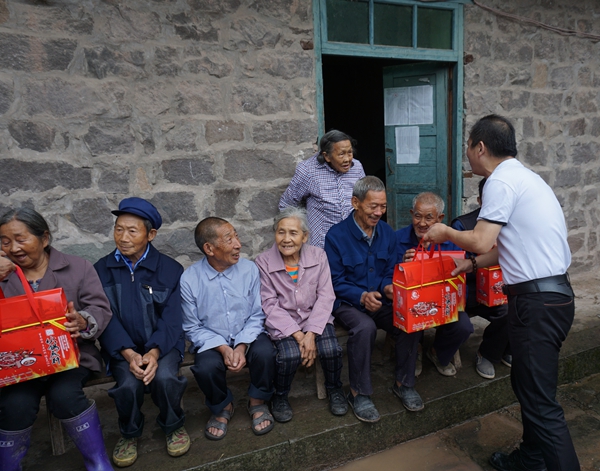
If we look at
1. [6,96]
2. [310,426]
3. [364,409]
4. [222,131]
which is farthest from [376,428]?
[6,96]

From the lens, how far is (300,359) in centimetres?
270

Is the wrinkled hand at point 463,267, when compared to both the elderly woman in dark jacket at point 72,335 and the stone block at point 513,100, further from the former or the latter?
the stone block at point 513,100

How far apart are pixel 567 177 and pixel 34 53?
5222 millimetres

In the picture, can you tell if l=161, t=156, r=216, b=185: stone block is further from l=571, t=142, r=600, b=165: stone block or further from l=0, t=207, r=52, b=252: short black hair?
l=571, t=142, r=600, b=165: stone block

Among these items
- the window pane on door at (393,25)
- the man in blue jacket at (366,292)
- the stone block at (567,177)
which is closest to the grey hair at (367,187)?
the man in blue jacket at (366,292)

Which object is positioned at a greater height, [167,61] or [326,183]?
[167,61]

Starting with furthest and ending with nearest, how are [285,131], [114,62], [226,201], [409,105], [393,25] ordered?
[409,105] → [393,25] → [285,131] → [226,201] → [114,62]

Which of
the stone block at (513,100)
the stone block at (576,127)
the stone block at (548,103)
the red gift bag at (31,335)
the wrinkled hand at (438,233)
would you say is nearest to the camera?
the red gift bag at (31,335)

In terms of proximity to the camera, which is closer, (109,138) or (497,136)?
(497,136)

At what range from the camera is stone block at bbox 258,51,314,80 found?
366cm

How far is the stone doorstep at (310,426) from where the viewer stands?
8.05 feet

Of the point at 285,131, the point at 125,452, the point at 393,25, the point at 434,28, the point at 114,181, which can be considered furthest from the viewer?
the point at 434,28

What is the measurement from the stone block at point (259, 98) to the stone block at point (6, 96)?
1468 mm

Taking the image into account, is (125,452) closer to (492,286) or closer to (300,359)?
(300,359)
